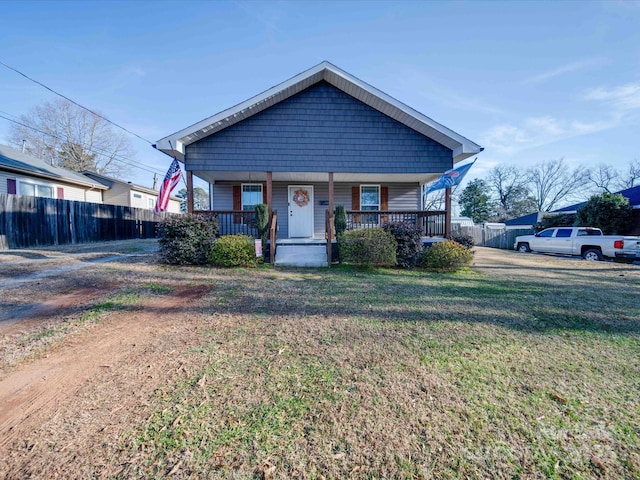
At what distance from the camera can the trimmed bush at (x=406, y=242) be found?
8305 millimetres

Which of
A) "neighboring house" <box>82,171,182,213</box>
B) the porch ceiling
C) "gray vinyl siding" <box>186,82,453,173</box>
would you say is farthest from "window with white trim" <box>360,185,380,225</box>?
"neighboring house" <box>82,171,182,213</box>

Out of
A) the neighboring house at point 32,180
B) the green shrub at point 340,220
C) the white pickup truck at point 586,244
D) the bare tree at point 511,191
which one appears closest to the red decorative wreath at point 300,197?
the green shrub at point 340,220

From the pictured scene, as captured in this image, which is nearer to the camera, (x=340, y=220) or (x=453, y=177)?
(x=453, y=177)

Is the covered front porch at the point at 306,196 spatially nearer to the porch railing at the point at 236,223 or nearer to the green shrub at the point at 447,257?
the porch railing at the point at 236,223

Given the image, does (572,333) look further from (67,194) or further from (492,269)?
(67,194)

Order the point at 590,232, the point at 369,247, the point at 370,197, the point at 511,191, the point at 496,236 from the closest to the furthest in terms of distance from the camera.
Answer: the point at 369,247
the point at 370,197
the point at 590,232
the point at 496,236
the point at 511,191

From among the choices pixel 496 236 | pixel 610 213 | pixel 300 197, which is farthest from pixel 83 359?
pixel 496 236

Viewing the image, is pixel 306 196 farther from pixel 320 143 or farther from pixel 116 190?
pixel 116 190

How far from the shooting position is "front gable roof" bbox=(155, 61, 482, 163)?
8.11 meters

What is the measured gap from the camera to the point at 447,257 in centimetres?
Answer: 799

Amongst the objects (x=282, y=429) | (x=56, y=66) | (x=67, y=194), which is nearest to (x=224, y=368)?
(x=282, y=429)

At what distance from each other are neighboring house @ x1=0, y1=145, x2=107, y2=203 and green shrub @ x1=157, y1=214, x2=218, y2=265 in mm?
11817

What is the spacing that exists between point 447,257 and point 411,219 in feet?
7.32

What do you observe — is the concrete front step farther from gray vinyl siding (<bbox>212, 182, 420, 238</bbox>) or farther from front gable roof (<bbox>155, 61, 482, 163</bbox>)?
front gable roof (<bbox>155, 61, 482, 163</bbox>)
